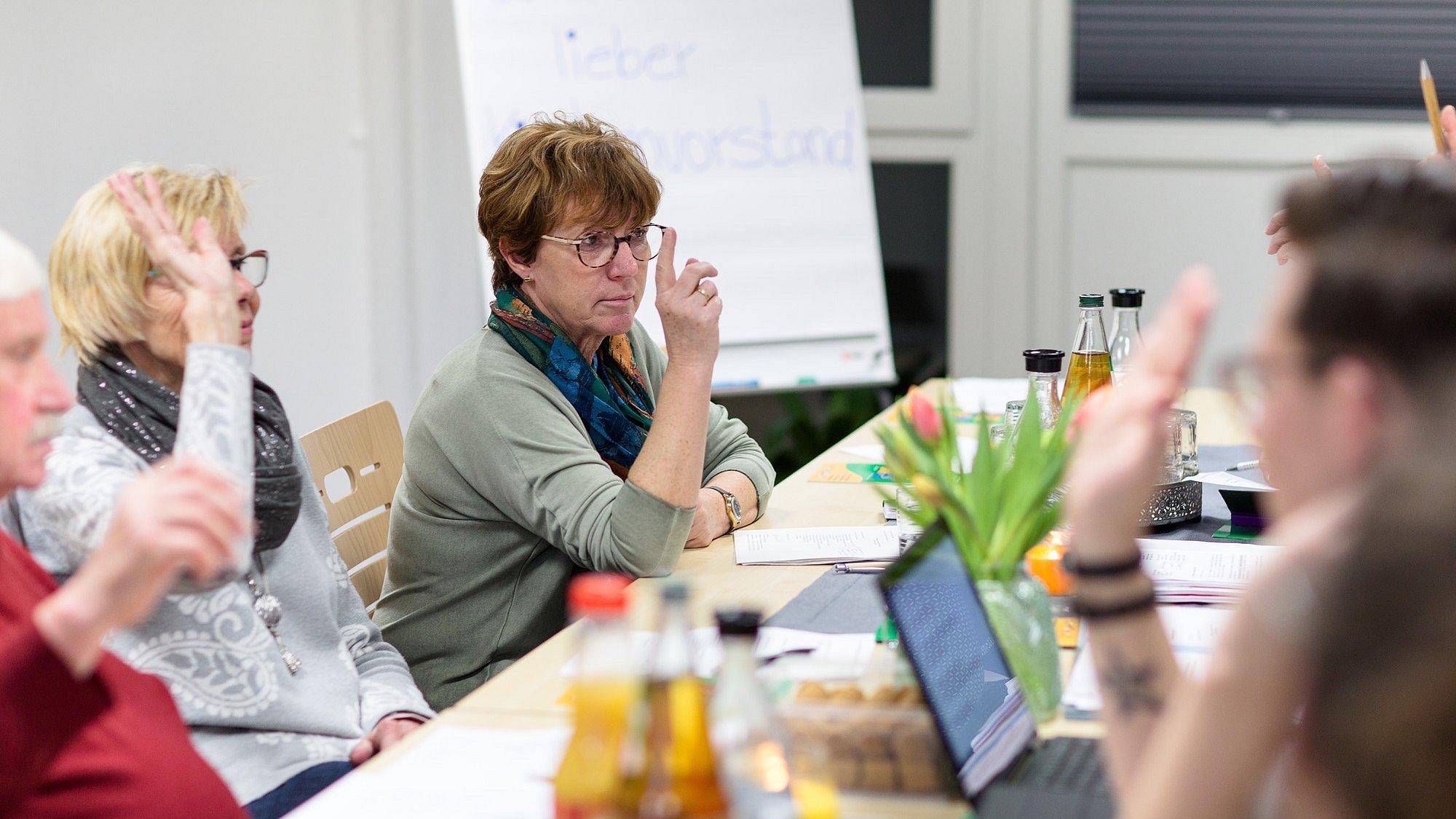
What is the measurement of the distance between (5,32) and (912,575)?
275 centimetres

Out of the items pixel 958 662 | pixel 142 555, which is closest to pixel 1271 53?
pixel 958 662

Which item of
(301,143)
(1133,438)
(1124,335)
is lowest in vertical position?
(1124,335)

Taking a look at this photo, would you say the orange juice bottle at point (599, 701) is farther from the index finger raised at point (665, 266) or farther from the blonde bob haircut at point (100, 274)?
the index finger raised at point (665, 266)

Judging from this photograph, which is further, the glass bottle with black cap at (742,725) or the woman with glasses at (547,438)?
the woman with glasses at (547,438)

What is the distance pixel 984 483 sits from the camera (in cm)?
115

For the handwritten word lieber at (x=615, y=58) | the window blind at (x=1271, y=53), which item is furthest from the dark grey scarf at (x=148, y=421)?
the window blind at (x=1271, y=53)

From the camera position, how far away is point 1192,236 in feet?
12.7

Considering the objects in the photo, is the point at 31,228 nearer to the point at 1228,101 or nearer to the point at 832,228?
the point at 832,228

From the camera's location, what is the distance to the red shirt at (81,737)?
0.84m

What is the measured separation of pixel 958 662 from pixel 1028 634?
12 cm

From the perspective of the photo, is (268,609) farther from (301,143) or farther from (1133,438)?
(301,143)

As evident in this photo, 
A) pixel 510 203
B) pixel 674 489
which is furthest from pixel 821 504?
pixel 510 203

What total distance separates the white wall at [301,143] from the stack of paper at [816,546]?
187 cm

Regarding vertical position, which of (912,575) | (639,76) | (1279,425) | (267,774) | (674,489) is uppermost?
(639,76)
